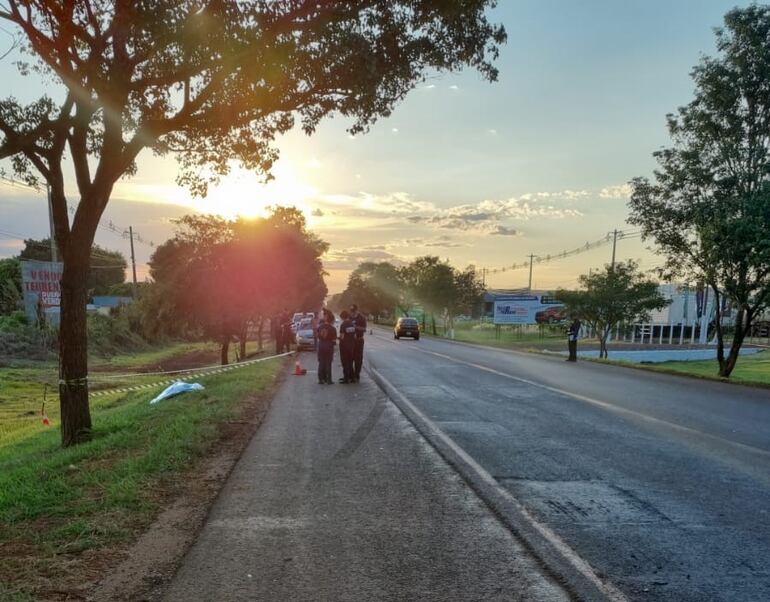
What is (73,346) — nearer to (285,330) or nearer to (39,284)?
(285,330)

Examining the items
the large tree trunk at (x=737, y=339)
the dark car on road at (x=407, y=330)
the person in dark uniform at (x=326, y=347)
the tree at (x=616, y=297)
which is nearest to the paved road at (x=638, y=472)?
the person in dark uniform at (x=326, y=347)

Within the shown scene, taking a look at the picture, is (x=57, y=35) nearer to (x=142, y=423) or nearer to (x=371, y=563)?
(x=142, y=423)

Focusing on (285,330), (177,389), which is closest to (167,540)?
(177,389)

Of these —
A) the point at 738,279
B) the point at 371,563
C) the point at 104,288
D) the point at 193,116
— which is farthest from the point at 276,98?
the point at 104,288

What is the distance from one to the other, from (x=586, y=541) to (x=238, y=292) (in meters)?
26.6

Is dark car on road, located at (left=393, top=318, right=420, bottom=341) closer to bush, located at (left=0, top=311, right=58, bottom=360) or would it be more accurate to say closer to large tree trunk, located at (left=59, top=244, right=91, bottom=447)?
bush, located at (left=0, top=311, right=58, bottom=360)

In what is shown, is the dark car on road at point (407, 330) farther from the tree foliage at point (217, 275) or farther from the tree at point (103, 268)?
the tree at point (103, 268)

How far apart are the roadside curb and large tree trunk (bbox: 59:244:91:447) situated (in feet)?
17.3

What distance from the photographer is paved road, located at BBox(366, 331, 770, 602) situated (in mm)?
3990

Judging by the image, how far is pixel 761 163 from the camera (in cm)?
1822

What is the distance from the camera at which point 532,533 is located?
4516 millimetres

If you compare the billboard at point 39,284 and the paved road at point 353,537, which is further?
the billboard at point 39,284

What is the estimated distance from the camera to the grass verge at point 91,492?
3.92 metres

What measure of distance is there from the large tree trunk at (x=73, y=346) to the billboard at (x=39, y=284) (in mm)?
27458
